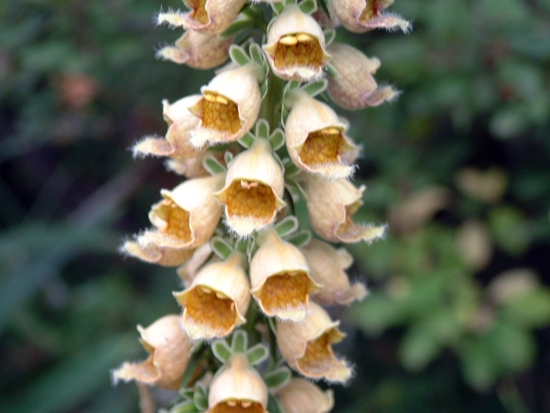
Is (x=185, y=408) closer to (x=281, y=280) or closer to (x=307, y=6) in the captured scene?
(x=281, y=280)

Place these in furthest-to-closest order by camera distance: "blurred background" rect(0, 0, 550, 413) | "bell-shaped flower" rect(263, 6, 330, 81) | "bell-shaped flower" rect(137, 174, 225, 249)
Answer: "blurred background" rect(0, 0, 550, 413) → "bell-shaped flower" rect(137, 174, 225, 249) → "bell-shaped flower" rect(263, 6, 330, 81)

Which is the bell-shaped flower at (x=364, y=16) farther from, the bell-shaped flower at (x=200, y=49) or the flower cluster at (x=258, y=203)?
the bell-shaped flower at (x=200, y=49)

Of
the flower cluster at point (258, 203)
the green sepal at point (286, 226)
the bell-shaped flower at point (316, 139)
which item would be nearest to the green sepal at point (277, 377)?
the flower cluster at point (258, 203)

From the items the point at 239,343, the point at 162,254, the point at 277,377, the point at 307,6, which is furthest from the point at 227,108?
the point at 277,377

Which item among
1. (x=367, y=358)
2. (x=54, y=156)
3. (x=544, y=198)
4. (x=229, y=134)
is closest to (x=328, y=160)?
(x=229, y=134)

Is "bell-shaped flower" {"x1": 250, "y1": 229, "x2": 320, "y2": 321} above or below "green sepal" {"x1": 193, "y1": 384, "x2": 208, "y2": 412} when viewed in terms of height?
above

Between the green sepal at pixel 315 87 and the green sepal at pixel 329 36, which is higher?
the green sepal at pixel 329 36

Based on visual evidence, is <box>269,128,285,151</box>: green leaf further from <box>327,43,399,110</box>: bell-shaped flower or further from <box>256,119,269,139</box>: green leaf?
<box>327,43,399,110</box>: bell-shaped flower

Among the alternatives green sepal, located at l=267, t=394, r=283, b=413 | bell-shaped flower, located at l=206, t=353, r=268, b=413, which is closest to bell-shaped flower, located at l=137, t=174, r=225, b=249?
bell-shaped flower, located at l=206, t=353, r=268, b=413
